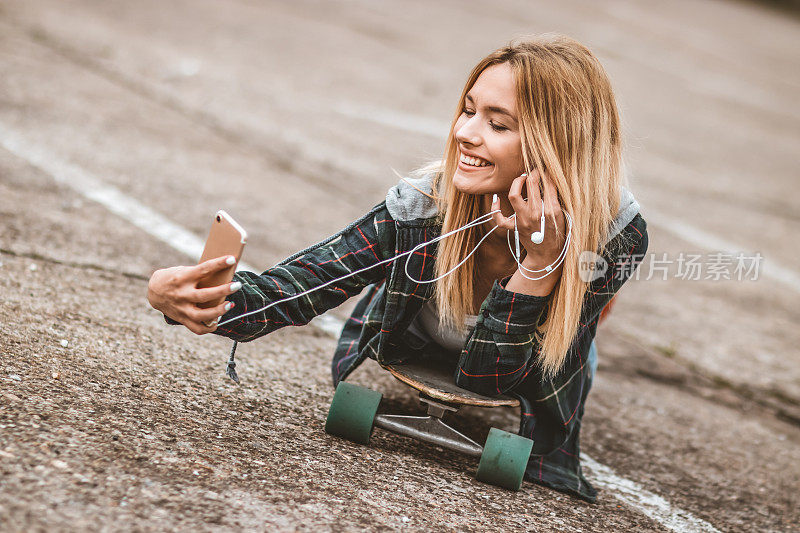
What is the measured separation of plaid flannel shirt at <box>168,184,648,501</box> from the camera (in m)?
2.59

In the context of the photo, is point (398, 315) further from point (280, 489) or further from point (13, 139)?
point (13, 139)

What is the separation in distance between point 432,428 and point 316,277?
664 mm

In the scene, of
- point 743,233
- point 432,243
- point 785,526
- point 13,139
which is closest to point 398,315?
point 432,243

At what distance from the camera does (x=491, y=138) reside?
8.21 ft

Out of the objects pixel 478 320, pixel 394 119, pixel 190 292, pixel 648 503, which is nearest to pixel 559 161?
pixel 478 320

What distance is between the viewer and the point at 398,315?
2795mm

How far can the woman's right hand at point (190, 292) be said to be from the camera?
224cm

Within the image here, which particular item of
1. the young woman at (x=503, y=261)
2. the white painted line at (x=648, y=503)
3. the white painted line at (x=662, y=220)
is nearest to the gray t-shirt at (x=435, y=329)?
the young woman at (x=503, y=261)

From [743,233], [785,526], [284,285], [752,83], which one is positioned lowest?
[785,526]

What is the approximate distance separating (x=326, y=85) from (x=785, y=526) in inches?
249

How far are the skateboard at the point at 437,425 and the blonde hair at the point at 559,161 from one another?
0.24m

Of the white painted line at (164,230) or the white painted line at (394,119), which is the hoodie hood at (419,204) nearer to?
the white painted line at (164,230)

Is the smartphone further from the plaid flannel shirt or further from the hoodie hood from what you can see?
the hoodie hood

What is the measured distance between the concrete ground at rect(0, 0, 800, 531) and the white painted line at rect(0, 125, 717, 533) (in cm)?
3
